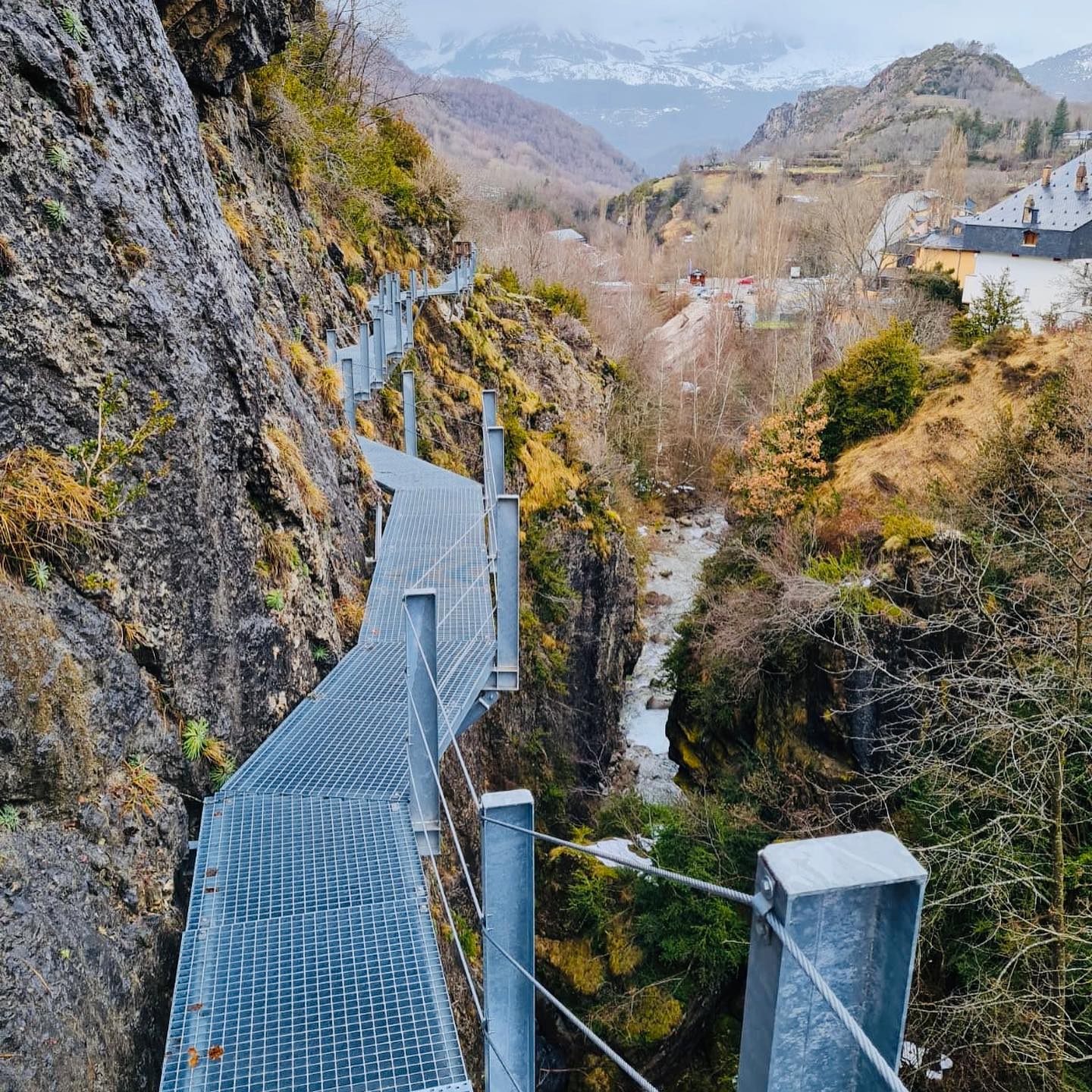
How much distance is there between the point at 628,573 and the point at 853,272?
2345cm

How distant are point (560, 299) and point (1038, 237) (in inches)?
814

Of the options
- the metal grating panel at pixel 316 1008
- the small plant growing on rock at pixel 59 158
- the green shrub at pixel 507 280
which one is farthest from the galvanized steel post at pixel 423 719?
the green shrub at pixel 507 280

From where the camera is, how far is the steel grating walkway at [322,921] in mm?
2959

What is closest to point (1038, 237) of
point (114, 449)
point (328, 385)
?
point (328, 385)

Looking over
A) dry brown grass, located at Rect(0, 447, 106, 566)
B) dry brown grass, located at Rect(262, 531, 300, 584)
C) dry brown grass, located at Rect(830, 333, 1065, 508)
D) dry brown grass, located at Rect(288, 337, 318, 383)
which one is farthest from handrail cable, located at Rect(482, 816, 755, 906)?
dry brown grass, located at Rect(830, 333, 1065, 508)

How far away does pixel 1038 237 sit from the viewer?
33.6 metres

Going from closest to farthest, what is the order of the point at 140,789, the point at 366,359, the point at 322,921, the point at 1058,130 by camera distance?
the point at 322,921, the point at 140,789, the point at 366,359, the point at 1058,130

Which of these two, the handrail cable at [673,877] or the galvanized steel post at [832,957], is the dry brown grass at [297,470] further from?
the galvanized steel post at [832,957]

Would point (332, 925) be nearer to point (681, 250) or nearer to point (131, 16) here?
point (131, 16)

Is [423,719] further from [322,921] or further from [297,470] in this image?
[297,470]

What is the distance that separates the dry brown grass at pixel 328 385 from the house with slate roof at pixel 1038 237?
30283mm

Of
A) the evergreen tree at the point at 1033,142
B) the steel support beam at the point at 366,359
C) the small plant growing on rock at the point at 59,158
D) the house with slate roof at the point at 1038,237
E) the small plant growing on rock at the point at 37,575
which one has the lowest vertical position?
the small plant growing on rock at the point at 37,575

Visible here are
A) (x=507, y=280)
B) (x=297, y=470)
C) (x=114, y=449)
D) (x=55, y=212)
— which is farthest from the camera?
(x=507, y=280)

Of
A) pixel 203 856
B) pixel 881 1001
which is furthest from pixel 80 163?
pixel 881 1001
